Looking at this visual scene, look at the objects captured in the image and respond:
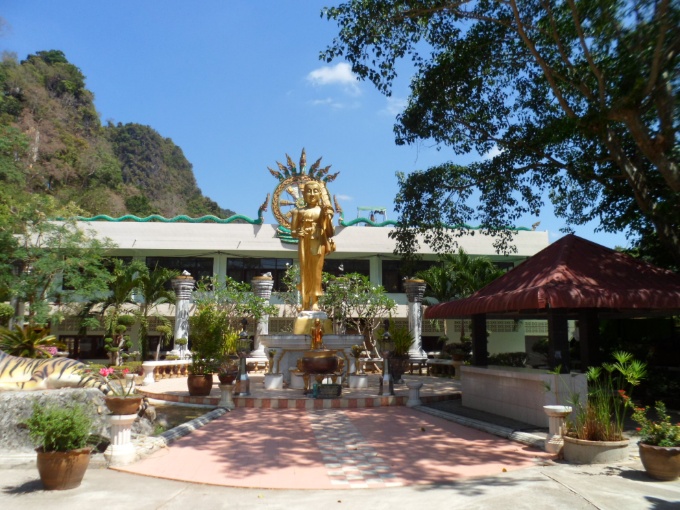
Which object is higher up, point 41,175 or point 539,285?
point 41,175

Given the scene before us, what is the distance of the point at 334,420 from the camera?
9.41m

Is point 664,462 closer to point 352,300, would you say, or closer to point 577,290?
point 577,290

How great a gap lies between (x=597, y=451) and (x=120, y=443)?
560 cm

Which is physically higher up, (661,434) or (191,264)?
(191,264)

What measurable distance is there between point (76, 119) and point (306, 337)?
42439 millimetres

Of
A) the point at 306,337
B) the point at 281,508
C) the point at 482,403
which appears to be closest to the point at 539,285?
the point at 482,403

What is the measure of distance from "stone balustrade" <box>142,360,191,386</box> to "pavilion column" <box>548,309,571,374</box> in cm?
1071

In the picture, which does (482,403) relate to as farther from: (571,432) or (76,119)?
(76,119)

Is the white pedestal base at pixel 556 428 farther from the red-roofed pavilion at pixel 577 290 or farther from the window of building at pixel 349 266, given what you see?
the window of building at pixel 349 266

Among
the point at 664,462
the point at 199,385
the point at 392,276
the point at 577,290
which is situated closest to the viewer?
the point at 664,462

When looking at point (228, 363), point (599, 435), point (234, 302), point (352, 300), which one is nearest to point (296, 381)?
point (228, 363)

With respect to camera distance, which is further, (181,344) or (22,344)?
(181,344)

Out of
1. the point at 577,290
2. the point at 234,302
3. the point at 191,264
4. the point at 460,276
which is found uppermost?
the point at 191,264

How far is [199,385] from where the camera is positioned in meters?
11.4
